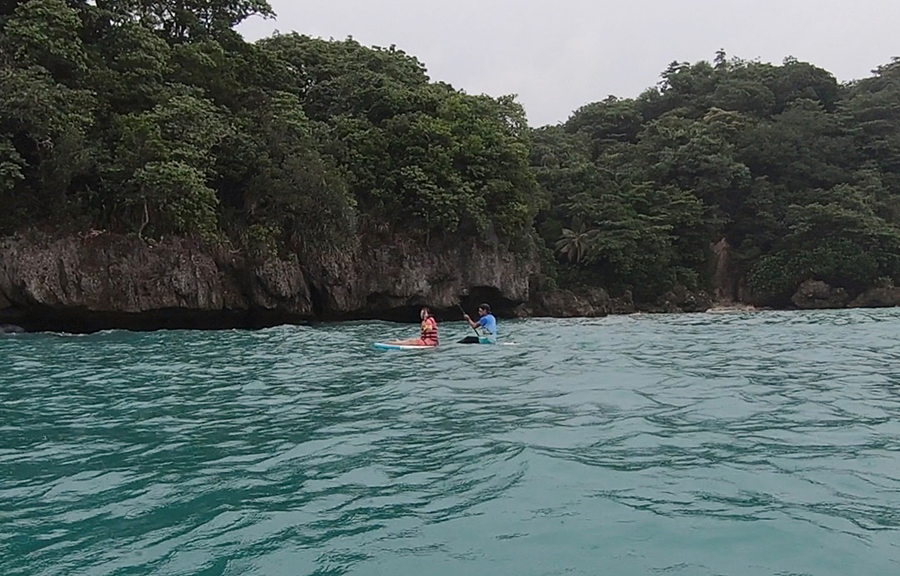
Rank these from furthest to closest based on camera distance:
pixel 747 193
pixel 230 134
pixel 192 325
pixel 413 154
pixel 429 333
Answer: pixel 747 193
pixel 413 154
pixel 192 325
pixel 230 134
pixel 429 333

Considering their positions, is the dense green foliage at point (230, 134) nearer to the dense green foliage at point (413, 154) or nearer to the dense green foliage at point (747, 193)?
the dense green foliage at point (413, 154)

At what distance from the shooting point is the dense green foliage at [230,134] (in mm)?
20422

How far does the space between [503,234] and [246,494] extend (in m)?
27.1

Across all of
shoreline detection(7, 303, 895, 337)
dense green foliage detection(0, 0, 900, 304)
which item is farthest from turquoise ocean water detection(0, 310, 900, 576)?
shoreline detection(7, 303, 895, 337)

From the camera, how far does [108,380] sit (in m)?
11.1

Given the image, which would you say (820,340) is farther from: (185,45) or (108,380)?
(185,45)

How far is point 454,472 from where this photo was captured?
586cm

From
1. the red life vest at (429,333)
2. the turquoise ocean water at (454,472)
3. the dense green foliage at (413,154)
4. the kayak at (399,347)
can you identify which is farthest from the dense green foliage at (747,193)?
the turquoise ocean water at (454,472)

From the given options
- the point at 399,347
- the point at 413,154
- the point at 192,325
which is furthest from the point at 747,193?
the point at 399,347

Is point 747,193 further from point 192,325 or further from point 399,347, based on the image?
point 399,347

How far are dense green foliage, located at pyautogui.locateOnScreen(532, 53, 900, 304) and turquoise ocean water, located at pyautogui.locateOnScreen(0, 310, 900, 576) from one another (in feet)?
92.1

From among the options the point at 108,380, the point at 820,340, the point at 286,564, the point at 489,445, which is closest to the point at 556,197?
the point at 820,340

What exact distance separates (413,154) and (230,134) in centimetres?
746

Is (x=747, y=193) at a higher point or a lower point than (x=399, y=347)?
higher
